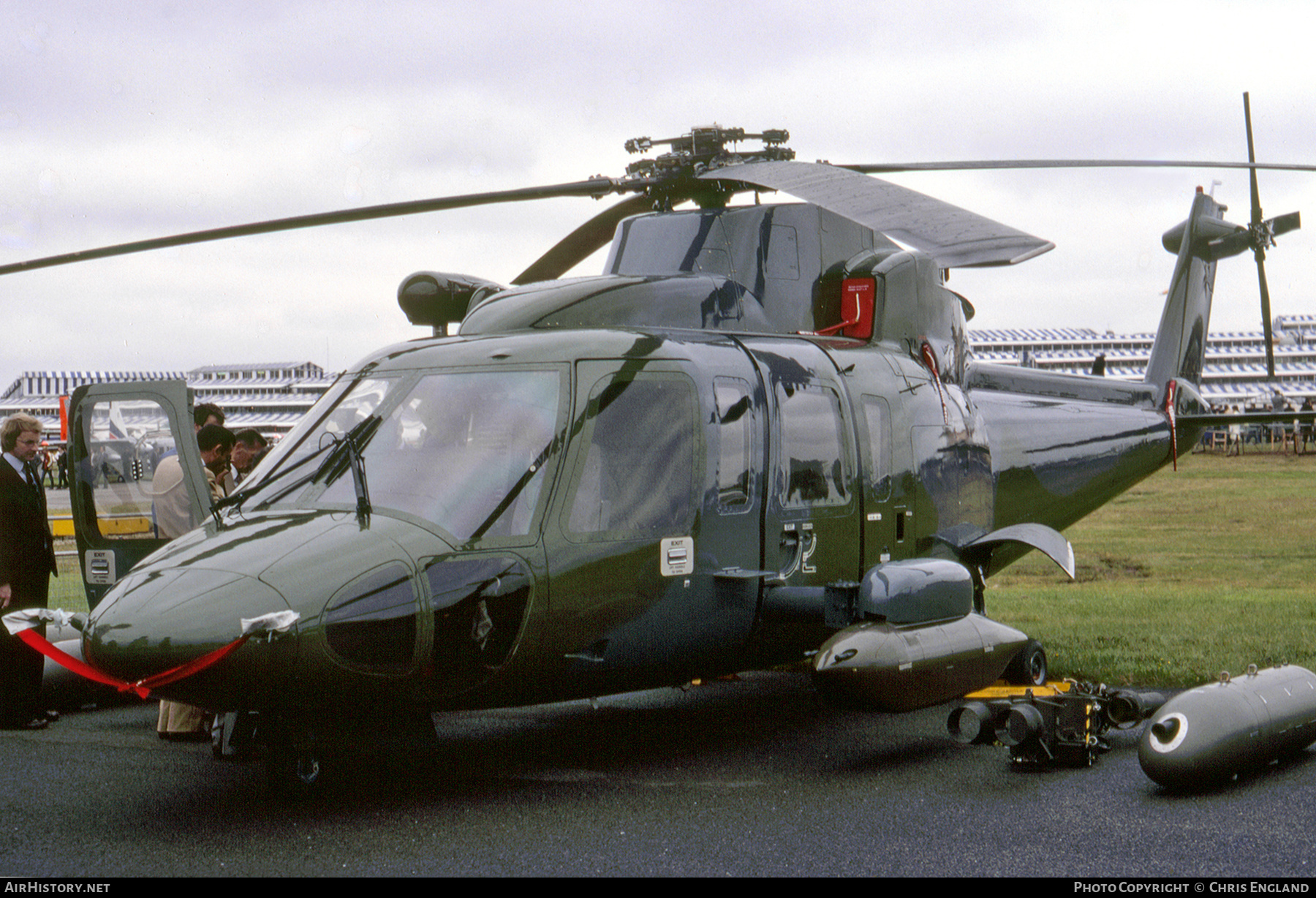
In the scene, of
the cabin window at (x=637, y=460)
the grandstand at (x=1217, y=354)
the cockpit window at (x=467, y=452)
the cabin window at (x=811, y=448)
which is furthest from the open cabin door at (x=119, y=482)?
the grandstand at (x=1217, y=354)

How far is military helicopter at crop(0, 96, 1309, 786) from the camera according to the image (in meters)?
5.23

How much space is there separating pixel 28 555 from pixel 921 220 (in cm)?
599

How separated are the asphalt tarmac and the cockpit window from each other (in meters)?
1.41

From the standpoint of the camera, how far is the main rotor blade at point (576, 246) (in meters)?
9.42

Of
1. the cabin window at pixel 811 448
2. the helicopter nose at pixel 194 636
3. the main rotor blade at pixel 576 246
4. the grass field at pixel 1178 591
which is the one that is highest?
the main rotor blade at pixel 576 246

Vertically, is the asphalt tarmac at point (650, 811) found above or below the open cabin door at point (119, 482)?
below

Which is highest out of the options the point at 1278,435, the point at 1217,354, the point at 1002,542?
Result: the point at 1002,542

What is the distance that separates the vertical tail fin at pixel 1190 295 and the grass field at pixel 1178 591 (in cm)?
251

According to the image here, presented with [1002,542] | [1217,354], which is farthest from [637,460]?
[1217,354]

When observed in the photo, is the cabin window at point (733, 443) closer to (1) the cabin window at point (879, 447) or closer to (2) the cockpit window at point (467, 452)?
(2) the cockpit window at point (467, 452)

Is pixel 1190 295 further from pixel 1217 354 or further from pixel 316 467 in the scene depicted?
pixel 1217 354

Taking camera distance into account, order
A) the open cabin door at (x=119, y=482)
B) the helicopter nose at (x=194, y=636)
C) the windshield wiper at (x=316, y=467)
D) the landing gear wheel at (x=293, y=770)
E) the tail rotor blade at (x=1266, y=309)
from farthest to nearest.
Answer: the tail rotor blade at (x=1266, y=309), the open cabin door at (x=119, y=482), the windshield wiper at (x=316, y=467), the landing gear wheel at (x=293, y=770), the helicopter nose at (x=194, y=636)

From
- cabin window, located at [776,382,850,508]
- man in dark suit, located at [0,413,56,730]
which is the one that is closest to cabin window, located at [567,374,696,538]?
cabin window, located at [776,382,850,508]

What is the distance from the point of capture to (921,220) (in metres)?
5.93
